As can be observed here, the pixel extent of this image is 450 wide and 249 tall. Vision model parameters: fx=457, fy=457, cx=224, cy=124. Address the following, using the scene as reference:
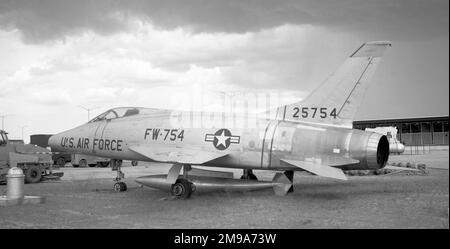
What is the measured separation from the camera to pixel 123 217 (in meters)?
10.2

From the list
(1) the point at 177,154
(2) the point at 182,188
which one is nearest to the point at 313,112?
(1) the point at 177,154

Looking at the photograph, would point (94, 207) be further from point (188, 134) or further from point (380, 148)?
point (380, 148)

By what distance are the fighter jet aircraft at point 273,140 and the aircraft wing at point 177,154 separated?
0.03 meters

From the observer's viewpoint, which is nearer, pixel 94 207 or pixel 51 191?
pixel 94 207

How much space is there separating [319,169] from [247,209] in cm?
231

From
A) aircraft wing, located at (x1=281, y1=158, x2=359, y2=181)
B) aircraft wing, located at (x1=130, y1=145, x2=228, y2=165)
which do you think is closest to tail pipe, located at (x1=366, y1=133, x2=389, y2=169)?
aircraft wing, located at (x1=281, y1=158, x2=359, y2=181)

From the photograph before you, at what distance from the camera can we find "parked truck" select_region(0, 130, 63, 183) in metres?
19.8

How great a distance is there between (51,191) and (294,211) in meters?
9.59

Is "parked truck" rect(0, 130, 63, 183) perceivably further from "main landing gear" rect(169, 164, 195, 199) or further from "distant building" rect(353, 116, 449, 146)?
"distant building" rect(353, 116, 449, 146)

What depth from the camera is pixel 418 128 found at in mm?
60906

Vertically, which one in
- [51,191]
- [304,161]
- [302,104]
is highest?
[302,104]

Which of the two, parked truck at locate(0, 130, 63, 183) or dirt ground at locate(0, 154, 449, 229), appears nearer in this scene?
dirt ground at locate(0, 154, 449, 229)
